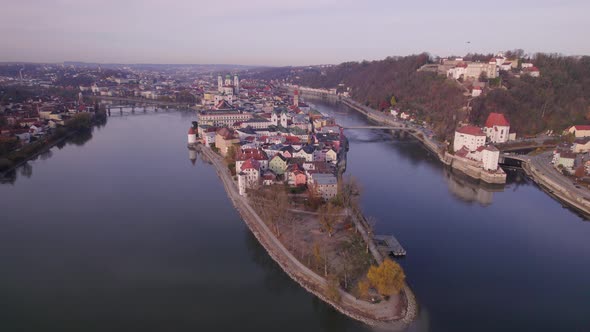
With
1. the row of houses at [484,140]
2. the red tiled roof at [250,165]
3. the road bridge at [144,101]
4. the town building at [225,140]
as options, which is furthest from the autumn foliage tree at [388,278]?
the road bridge at [144,101]

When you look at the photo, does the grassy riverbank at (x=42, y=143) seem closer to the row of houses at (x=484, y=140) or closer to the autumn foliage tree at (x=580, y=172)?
the row of houses at (x=484, y=140)

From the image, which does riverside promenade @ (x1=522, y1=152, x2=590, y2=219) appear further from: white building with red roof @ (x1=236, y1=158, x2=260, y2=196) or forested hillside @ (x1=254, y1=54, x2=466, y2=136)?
white building with red roof @ (x1=236, y1=158, x2=260, y2=196)

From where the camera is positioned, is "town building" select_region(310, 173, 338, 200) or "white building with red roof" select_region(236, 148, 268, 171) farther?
"white building with red roof" select_region(236, 148, 268, 171)

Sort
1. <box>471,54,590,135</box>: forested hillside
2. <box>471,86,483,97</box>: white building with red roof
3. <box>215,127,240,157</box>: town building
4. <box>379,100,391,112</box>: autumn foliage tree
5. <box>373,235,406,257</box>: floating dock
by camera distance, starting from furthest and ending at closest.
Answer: <box>379,100,391,112</box>: autumn foliage tree
<box>471,86,483,97</box>: white building with red roof
<box>471,54,590,135</box>: forested hillside
<box>215,127,240,157</box>: town building
<box>373,235,406,257</box>: floating dock

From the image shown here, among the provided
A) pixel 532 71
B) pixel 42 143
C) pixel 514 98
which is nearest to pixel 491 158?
pixel 514 98

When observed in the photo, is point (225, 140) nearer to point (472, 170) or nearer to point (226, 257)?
point (226, 257)

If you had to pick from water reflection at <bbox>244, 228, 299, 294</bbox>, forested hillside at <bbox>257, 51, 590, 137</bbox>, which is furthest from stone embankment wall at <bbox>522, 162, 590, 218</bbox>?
water reflection at <bbox>244, 228, 299, 294</bbox>

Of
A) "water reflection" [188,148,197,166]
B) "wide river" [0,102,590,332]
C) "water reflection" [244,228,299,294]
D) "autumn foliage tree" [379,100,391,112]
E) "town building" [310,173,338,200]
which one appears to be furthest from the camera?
"autumn foliage tree" [379,100,391,112]
